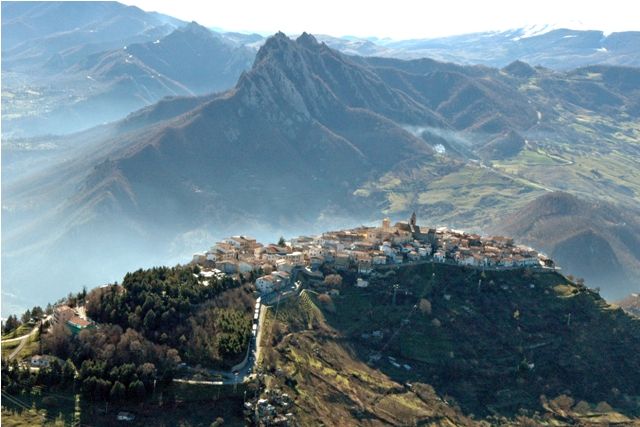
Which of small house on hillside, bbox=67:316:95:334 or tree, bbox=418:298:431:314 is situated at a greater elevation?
small house on hillside, bbox=67:316:95:334

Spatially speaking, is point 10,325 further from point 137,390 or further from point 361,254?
point 361,254

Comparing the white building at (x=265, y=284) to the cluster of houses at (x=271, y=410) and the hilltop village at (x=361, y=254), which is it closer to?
the hilltop village at (x=361, y=254)

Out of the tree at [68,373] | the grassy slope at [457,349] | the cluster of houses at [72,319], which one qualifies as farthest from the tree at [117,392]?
the grassy slope at [457,349]

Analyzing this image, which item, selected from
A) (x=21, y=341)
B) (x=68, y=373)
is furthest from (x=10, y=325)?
(x=68, y=373)

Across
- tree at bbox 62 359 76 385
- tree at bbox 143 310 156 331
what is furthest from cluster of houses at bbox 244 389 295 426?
tree at bbox 62 359 76 385

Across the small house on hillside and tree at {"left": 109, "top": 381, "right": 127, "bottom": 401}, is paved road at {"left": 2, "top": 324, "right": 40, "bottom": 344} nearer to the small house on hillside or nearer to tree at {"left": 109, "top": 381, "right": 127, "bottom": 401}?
the small house on hillside

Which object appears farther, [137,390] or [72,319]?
[72,319]
